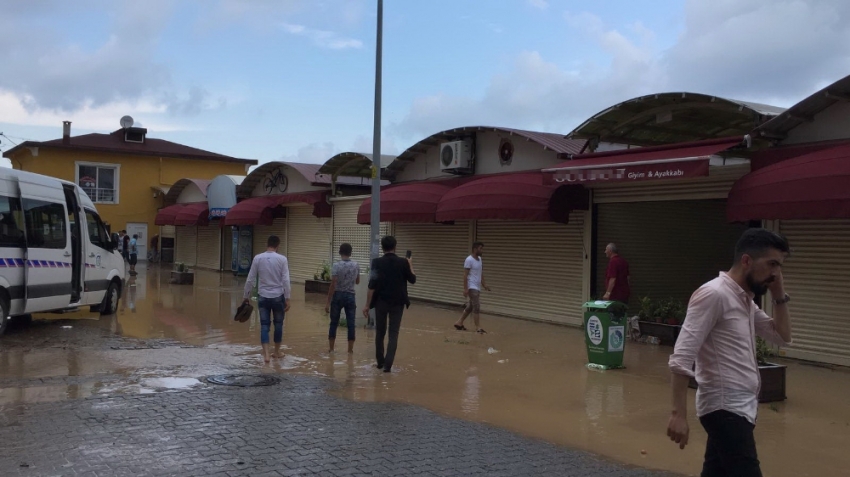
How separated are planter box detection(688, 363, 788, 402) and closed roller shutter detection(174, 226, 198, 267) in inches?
1258

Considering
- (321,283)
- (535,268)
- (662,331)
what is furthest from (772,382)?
(321,283)

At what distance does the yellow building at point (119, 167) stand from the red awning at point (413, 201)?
25.3 m

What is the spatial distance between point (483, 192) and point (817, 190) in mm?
7537

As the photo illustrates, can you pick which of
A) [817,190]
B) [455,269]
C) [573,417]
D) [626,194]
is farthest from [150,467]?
[455,269]

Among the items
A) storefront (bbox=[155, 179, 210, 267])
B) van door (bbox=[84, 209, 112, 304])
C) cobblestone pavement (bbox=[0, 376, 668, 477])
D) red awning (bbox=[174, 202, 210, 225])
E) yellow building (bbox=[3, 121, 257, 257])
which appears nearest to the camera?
cobblestone pavement (bbox=[0, 376, 668, 477])

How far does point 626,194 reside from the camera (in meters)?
15.0

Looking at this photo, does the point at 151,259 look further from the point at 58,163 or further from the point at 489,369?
the point at 489,369

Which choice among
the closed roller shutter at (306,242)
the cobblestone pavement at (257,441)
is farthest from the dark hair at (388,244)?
the closed roller shutter at (306,242)

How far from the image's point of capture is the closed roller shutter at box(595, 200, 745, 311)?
1627 centimetres

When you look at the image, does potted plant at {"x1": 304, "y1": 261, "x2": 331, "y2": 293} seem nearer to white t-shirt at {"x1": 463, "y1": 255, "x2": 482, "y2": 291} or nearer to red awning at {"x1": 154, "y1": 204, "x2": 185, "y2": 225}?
white t-shirt at {"x1": 463, "y1": 255, "x2": 482, "y2": 291}

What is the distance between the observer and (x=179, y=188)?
3753cm

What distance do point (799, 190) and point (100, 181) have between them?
38.1m

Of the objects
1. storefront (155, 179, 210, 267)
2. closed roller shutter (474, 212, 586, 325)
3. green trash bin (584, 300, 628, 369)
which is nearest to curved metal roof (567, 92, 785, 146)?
closed roller shutter (474, 212, 586, 325)

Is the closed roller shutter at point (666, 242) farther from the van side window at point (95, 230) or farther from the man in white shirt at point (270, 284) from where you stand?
the van side window at point (95, 230)
